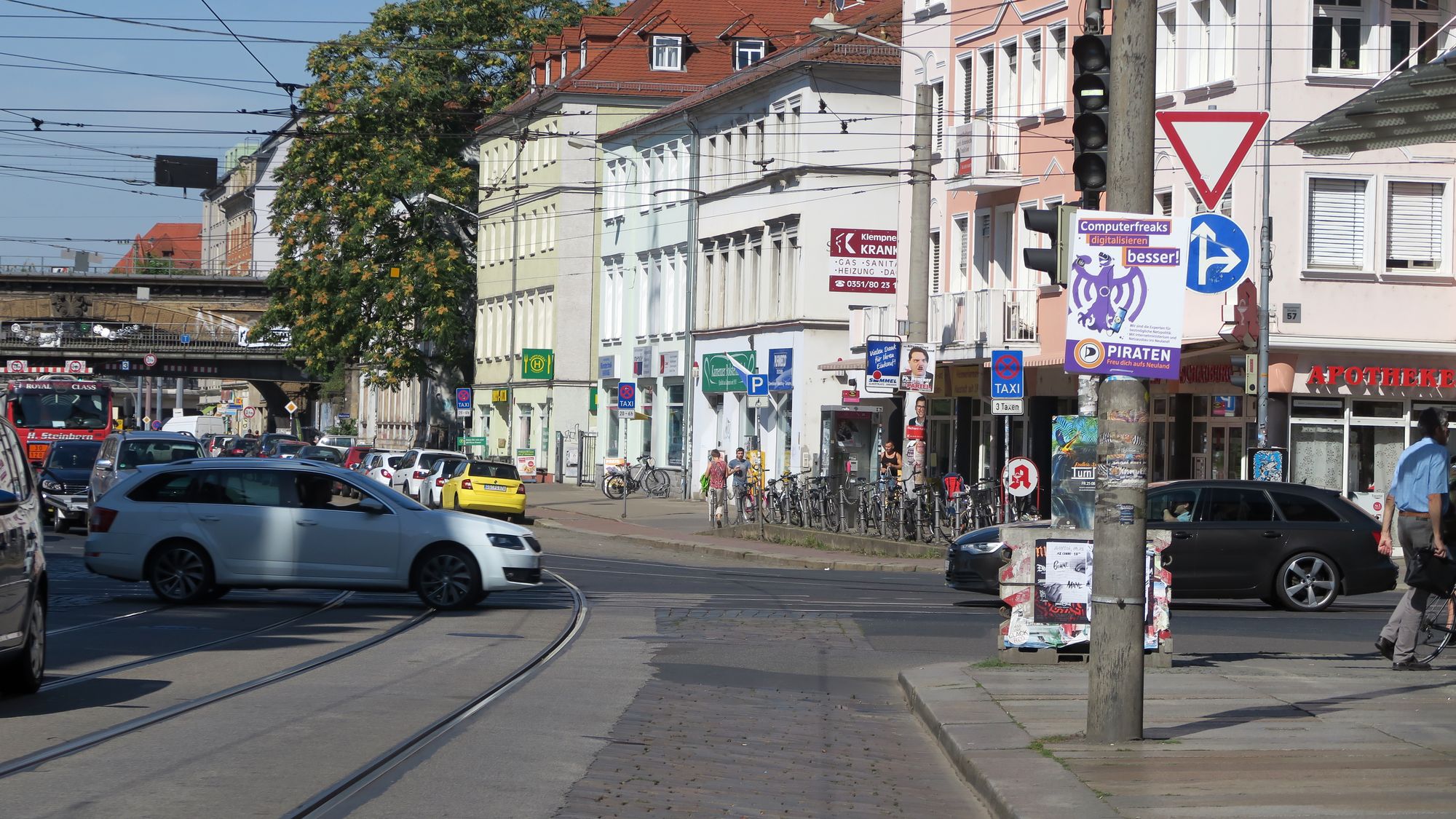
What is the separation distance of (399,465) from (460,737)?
133ft

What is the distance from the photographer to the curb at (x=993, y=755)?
843 centimetres

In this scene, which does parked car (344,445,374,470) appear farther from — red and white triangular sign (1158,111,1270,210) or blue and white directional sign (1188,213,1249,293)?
red and white triangular sign (1158,111,1270,210)

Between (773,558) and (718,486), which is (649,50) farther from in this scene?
(773,558)

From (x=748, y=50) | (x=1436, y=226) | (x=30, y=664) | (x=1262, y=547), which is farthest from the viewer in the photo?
(x=748, y=50)

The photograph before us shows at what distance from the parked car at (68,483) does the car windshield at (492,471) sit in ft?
34.5

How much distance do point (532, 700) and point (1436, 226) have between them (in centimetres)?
2539

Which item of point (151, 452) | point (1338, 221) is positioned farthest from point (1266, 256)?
point (151, 452)

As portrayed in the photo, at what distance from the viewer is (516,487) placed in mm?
45406

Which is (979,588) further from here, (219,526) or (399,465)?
(399,465)

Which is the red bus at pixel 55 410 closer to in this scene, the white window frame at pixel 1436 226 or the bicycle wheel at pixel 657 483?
the bicycle wheel at pixel 657 483

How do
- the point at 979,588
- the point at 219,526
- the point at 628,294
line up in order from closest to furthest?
the point at 219,526 < the point at 979,588 < the point at 628,294

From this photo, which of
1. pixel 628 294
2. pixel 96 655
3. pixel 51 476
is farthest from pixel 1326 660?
pixel 628 294

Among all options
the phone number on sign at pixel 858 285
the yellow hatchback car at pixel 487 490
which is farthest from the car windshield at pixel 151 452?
the phone number on sign at pixel 858 285

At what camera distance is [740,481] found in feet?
146
